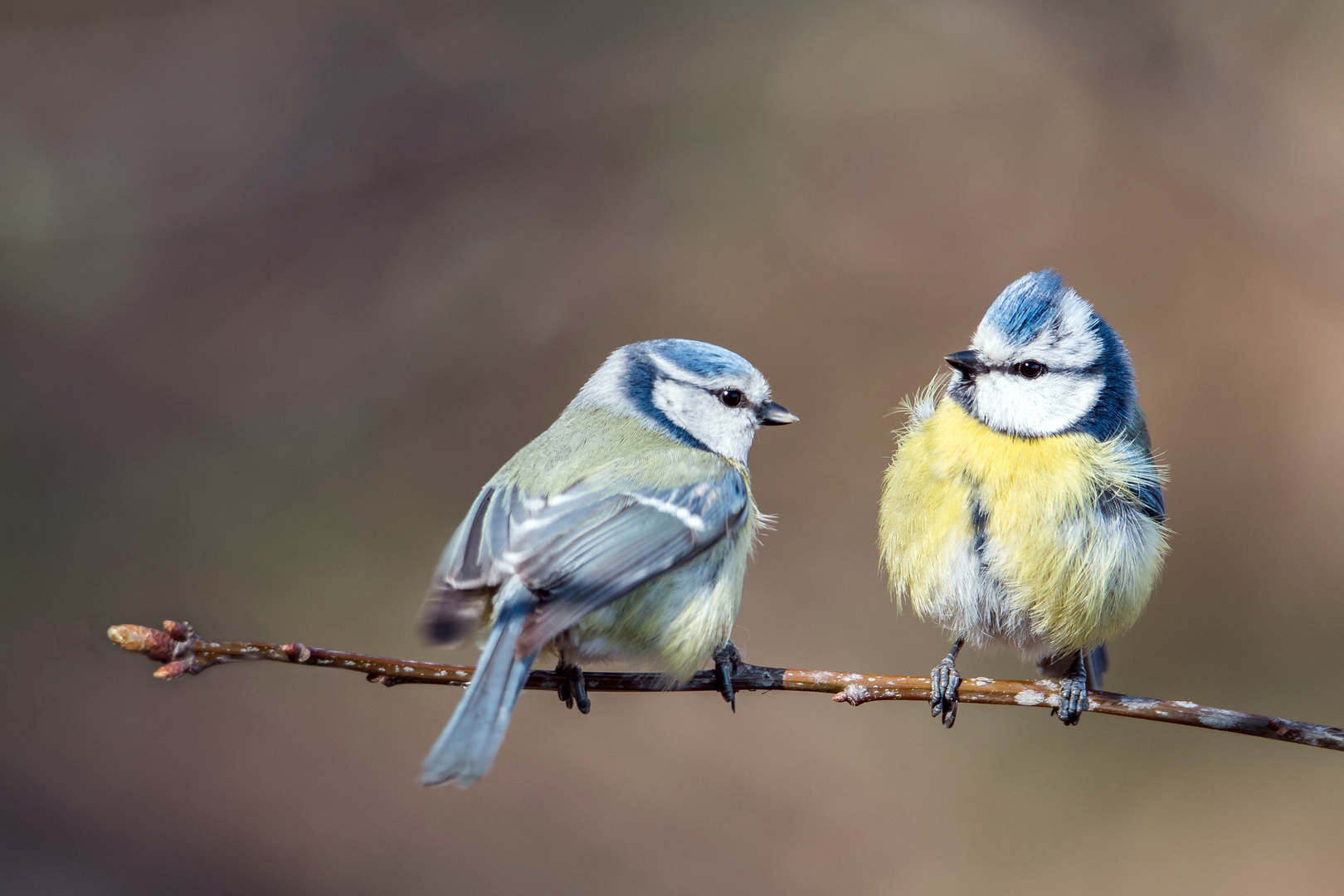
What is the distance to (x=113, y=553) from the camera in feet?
15.4

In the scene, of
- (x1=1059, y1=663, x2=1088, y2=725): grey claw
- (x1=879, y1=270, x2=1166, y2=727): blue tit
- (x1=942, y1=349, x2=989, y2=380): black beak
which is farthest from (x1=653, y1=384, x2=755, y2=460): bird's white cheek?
(x1=1059, y1=663, x2=1088, y2=725): grey claw

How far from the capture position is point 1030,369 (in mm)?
2291

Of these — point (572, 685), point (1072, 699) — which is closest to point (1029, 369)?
point (1072, 699)

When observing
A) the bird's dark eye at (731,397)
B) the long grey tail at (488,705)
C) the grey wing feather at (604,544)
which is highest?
the bird's dark eye at (731,397)

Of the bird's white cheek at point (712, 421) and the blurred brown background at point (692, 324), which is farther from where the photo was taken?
the blurred brown background at point (692, 324)

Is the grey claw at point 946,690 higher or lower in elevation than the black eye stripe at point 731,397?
lower

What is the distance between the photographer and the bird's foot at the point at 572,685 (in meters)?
2.08

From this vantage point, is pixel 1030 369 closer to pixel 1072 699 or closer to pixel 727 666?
pixel 1072 699

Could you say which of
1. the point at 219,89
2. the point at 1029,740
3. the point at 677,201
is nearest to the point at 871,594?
the point at 1029,740

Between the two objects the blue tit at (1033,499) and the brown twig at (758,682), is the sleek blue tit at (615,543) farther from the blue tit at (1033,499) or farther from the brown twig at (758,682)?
the blue tit at (1033,499)

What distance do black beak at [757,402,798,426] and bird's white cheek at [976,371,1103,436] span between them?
18.0 inches

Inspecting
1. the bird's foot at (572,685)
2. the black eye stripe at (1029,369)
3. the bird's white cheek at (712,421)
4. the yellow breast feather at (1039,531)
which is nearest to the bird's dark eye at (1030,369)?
the black eye stripe at (1029,369)

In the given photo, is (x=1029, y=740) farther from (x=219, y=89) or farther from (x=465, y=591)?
(x=219, y=89)

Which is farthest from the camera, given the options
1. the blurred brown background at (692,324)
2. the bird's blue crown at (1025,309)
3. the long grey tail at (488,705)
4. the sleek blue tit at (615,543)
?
the blurred brown background at (692,324)
